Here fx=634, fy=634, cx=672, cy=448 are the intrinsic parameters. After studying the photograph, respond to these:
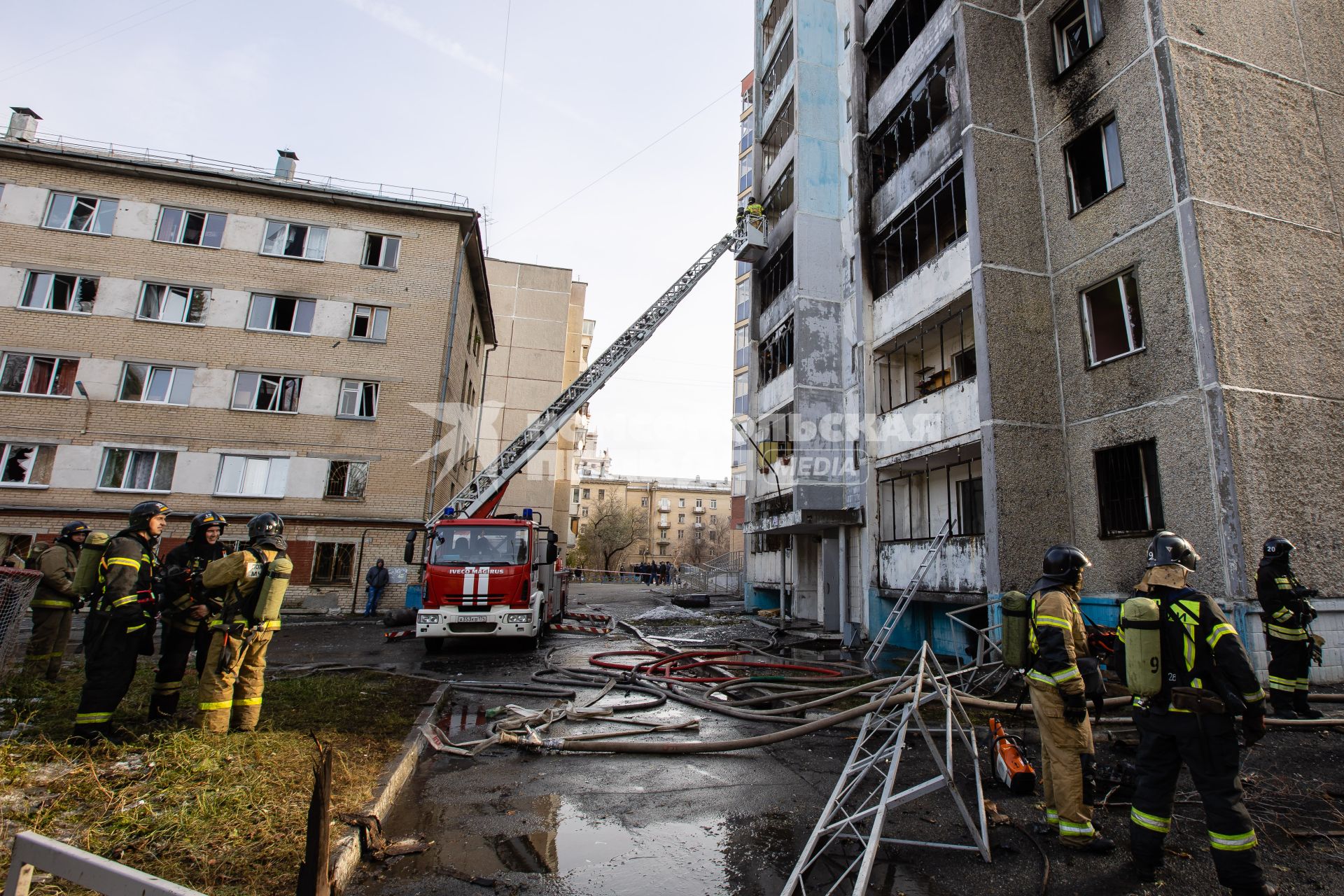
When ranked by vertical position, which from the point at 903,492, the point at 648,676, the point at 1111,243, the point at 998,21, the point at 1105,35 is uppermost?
the point at 998,21

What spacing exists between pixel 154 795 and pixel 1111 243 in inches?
539

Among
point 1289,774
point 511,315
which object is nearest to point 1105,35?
point 1289,774

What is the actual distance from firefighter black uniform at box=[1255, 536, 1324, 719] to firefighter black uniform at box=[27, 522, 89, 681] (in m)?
14.1

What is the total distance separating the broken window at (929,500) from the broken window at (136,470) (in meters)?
21.1

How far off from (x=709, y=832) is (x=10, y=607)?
8176 millimetres

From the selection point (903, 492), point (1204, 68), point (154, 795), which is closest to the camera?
point (154, 795)

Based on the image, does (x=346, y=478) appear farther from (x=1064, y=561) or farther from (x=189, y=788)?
(x=1064, y=561)

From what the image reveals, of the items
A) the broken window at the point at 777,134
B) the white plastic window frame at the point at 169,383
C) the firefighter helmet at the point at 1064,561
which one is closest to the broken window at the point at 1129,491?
the firefighter helmet at the point at 1064,561

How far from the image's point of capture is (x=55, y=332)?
19828 mm

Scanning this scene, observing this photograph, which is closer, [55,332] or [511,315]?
[55,332]

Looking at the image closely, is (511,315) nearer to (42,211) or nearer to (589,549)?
(42,211)

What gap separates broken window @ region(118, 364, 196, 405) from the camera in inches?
786

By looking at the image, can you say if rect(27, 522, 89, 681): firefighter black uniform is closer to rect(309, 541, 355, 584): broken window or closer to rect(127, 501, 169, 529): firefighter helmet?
rect(127, 501, 169, 529): firefighter helmet

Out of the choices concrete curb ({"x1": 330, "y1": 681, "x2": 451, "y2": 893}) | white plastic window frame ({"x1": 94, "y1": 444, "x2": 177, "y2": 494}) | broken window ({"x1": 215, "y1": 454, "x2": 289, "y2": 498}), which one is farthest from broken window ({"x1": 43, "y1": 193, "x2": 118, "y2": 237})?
concrete curb ({"x1": 330, "y1": 681, "x2": 451, "y2": 893})
